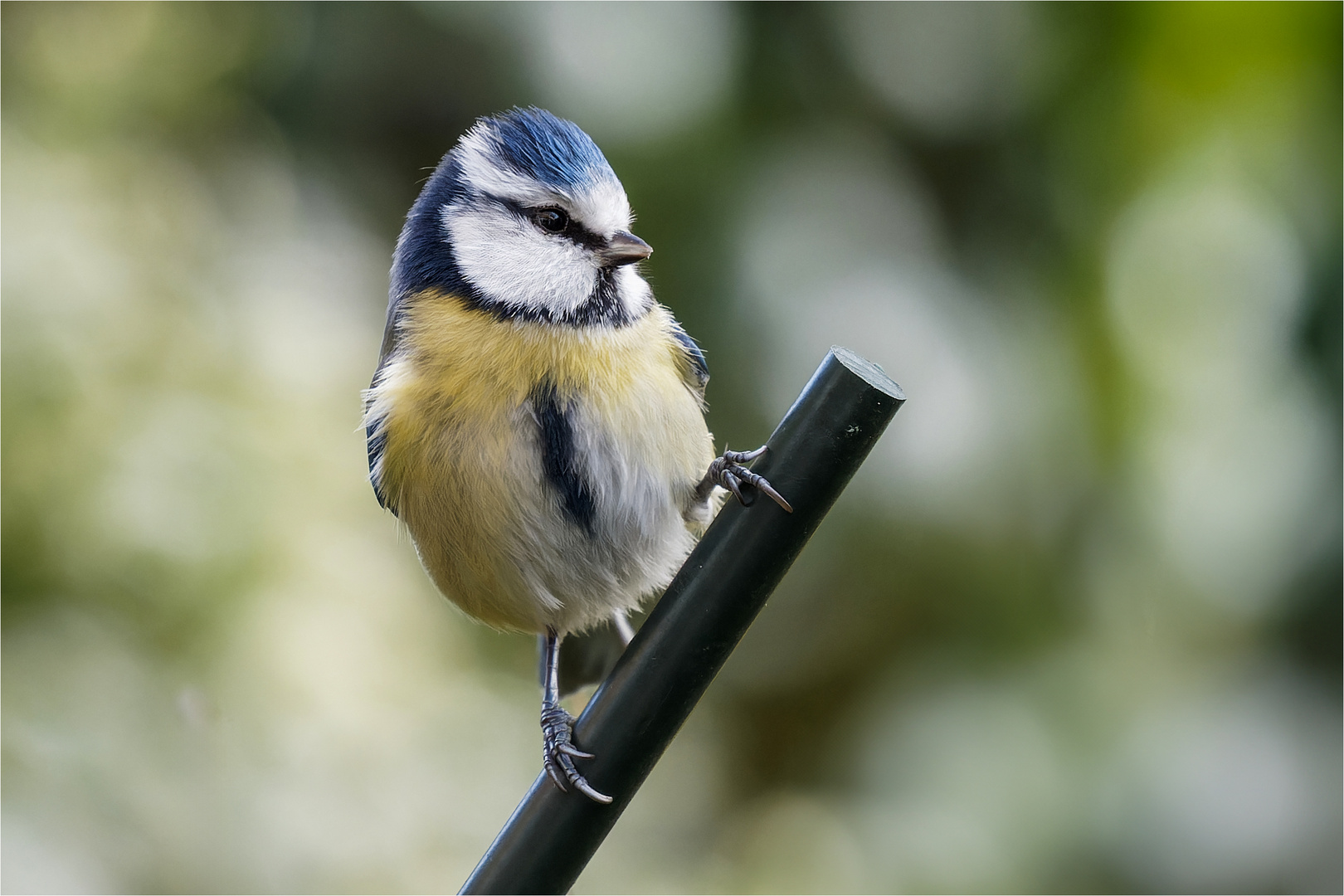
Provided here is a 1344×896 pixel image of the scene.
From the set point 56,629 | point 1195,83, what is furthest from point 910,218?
point 56,629

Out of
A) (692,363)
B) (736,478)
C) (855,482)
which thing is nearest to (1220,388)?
(855,482)

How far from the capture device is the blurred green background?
134 centimetres

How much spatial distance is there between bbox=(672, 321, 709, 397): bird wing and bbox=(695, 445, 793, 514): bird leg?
0.07 m

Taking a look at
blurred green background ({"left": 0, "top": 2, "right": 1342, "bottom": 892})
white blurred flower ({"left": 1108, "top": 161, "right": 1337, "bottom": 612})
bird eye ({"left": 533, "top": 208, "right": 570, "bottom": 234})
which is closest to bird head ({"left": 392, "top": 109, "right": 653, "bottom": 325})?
bird eye ({"left": 533, "top": 208, "right": 570, "bottom": 234})

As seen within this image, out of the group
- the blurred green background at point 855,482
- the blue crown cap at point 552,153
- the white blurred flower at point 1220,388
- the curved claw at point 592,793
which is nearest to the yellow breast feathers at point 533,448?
the blue crown cap at point 552,153

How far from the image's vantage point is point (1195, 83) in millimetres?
1450

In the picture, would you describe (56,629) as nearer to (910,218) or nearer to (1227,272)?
(910,218)

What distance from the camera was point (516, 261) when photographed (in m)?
0.79

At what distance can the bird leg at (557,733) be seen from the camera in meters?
0.60

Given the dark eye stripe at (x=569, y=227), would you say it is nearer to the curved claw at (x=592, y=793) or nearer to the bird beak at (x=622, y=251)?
the bird beak at (x=622, y=251)

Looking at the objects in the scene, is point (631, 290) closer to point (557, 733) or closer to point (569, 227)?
point (569, 227)

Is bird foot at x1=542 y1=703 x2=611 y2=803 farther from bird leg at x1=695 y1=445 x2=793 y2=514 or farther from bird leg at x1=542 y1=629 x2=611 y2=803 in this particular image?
bird leg at x1=695 y1=445 x2=793 y2=514

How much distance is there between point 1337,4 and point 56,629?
180 cm

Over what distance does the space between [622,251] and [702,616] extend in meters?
0.29
